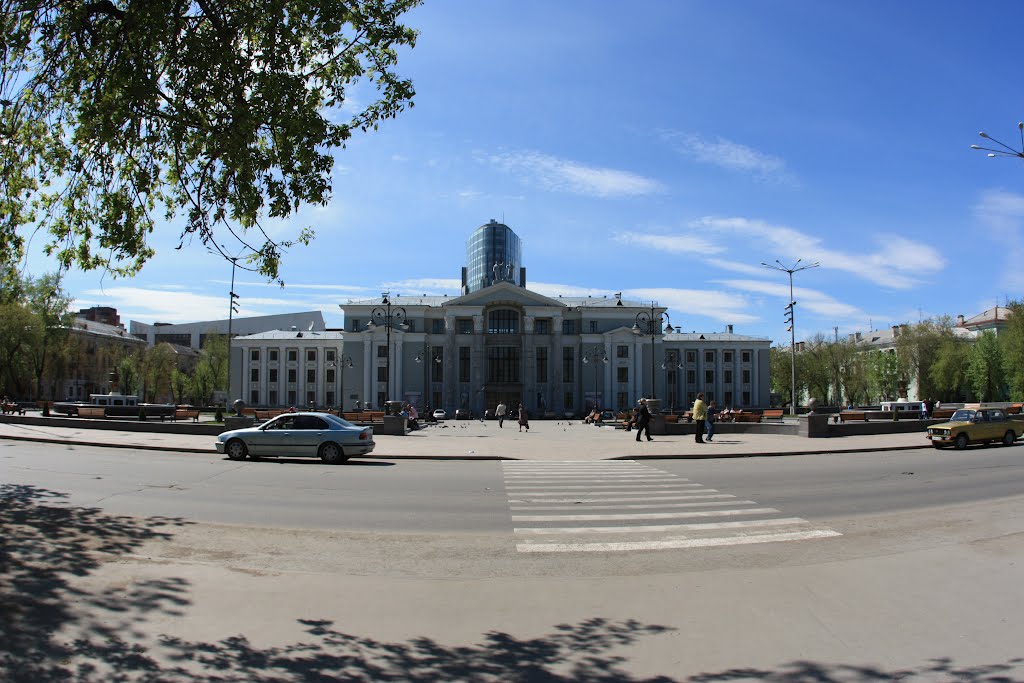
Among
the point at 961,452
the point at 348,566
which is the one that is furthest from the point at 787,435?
the point at 348,566

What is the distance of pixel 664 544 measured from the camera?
30.7 feet

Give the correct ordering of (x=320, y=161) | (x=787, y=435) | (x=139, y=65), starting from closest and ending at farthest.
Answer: (x=139, y=65) < (x=320, y=161) < (x=787, y=435)

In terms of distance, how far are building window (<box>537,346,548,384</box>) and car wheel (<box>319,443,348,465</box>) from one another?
63.9 meters

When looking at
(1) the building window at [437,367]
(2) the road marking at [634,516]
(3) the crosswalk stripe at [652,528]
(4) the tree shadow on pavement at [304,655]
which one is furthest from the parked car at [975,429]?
(1) the building window at [437,367]

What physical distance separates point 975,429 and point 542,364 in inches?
2323

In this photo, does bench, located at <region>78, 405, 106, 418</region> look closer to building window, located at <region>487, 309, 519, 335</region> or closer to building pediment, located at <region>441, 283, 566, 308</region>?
building pediment, located at <region>441, 283, 566, 308</region>

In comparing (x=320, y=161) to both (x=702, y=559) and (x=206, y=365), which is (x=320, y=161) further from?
(x=206, y=365)

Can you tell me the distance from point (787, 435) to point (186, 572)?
100 feet

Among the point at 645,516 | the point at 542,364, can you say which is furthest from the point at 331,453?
the point at 542,364

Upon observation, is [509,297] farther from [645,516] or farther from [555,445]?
[645,516]

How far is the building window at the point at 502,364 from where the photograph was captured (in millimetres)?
83312

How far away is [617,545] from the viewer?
30.4ft

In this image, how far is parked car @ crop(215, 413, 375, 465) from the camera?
20.0 metres

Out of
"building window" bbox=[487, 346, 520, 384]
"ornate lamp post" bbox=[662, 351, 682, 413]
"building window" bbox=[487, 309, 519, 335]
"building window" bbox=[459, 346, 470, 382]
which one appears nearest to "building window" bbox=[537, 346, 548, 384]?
"building window" bbox=[487, 346, 520, 384]
